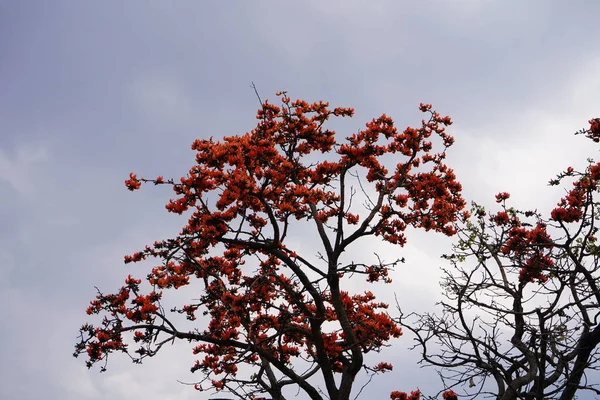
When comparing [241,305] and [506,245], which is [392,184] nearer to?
[506,245]

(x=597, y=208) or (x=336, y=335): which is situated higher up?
(x=597, y=208)

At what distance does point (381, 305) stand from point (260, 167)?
4.74 meters

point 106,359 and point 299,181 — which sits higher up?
point 299,181

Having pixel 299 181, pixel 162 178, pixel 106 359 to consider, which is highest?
pixel 299 181

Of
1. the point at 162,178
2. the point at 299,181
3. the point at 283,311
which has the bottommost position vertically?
the point at 283,311

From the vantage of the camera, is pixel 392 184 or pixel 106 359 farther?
pixel 392 184

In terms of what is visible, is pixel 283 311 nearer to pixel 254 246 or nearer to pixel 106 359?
pixel 254 246

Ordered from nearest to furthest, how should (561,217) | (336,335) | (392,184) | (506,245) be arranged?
(561,217) → (506,245) → (336,335) → (392,184)


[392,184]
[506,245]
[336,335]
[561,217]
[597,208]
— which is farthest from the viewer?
[392,184]

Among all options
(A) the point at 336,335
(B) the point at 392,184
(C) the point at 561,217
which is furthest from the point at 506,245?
(A) the point at 336,335

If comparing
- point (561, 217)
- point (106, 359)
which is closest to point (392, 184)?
point (561, 217)

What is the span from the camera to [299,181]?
1112 cm

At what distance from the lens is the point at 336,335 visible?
425 inches

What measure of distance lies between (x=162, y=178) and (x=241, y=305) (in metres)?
2.67
